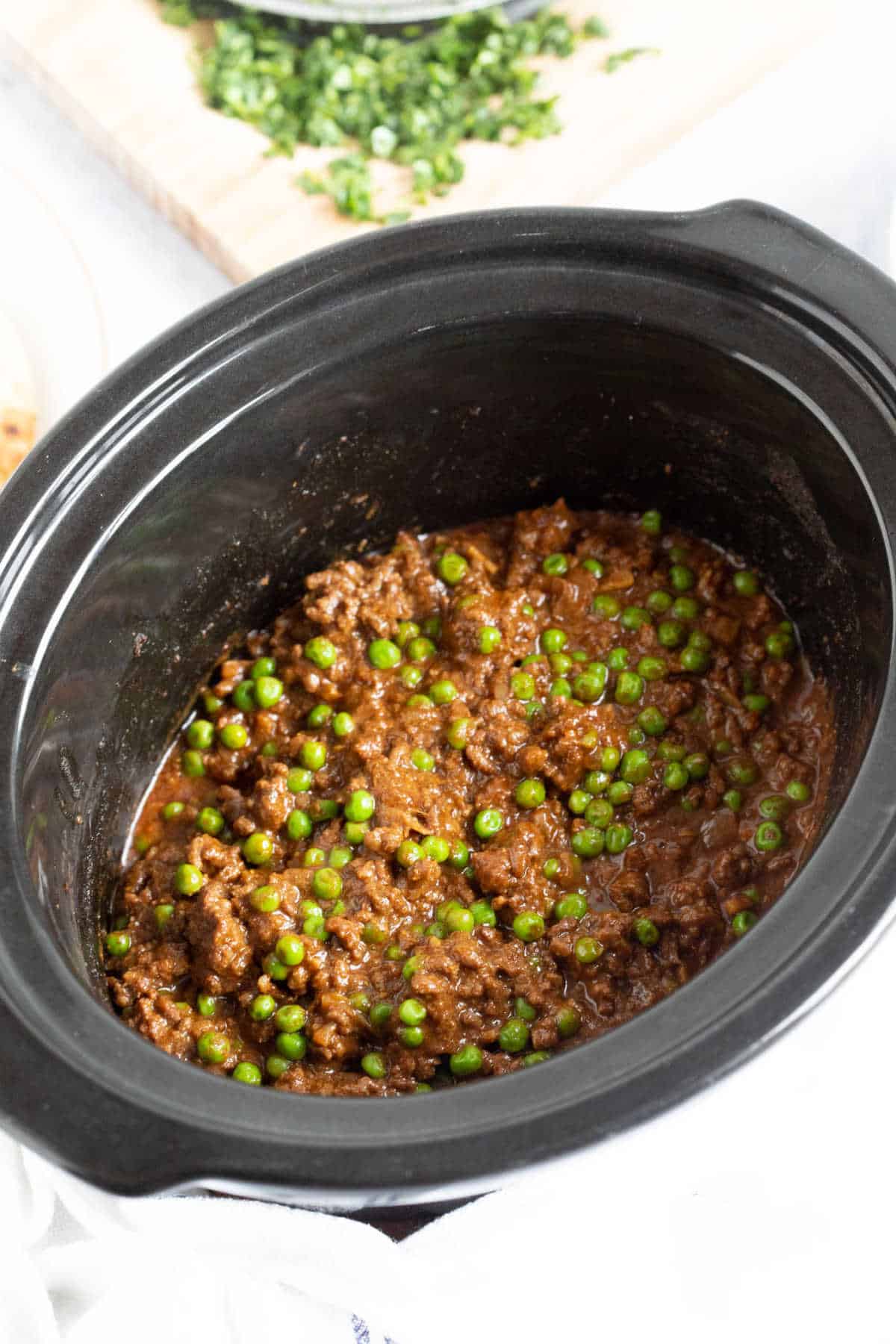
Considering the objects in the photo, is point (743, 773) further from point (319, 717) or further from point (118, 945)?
point (118, 945)

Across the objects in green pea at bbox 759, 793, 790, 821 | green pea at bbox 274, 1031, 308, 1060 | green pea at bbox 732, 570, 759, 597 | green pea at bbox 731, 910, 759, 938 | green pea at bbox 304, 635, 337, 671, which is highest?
green pea at bbox 732, 570, 759, 597

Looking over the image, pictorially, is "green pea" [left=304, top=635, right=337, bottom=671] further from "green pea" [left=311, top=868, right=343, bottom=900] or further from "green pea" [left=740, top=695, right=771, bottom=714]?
"green pea" [left=740, top=695, right=771, bottom=714]

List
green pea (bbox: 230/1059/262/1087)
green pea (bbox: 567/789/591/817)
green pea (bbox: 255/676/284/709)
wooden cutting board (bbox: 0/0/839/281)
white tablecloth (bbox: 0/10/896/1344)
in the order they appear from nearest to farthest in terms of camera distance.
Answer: white tablecloth (bbox: 0/10/896/1344), green pea (bbox: 230/1059/262/1087), green pea (bbox: 567/789/591/817), green pea (bbox: 255/676/284/709), wooden cutting board (bbox: 0/0/839/281)

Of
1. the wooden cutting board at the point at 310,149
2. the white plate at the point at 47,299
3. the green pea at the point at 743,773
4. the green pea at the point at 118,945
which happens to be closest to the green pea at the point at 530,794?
the green pea at the point at 743,773

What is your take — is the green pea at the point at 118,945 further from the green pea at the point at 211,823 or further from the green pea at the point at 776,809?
the green pea at the point at 776,809

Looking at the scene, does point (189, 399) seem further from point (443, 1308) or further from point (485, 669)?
point (443, 1308)

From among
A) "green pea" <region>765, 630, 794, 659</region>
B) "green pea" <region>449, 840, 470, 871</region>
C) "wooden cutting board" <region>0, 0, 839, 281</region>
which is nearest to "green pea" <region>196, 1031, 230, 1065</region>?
"green pea" <region>449, 840, 470, 871</region>

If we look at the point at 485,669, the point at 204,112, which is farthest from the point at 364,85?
the point at 485,669
